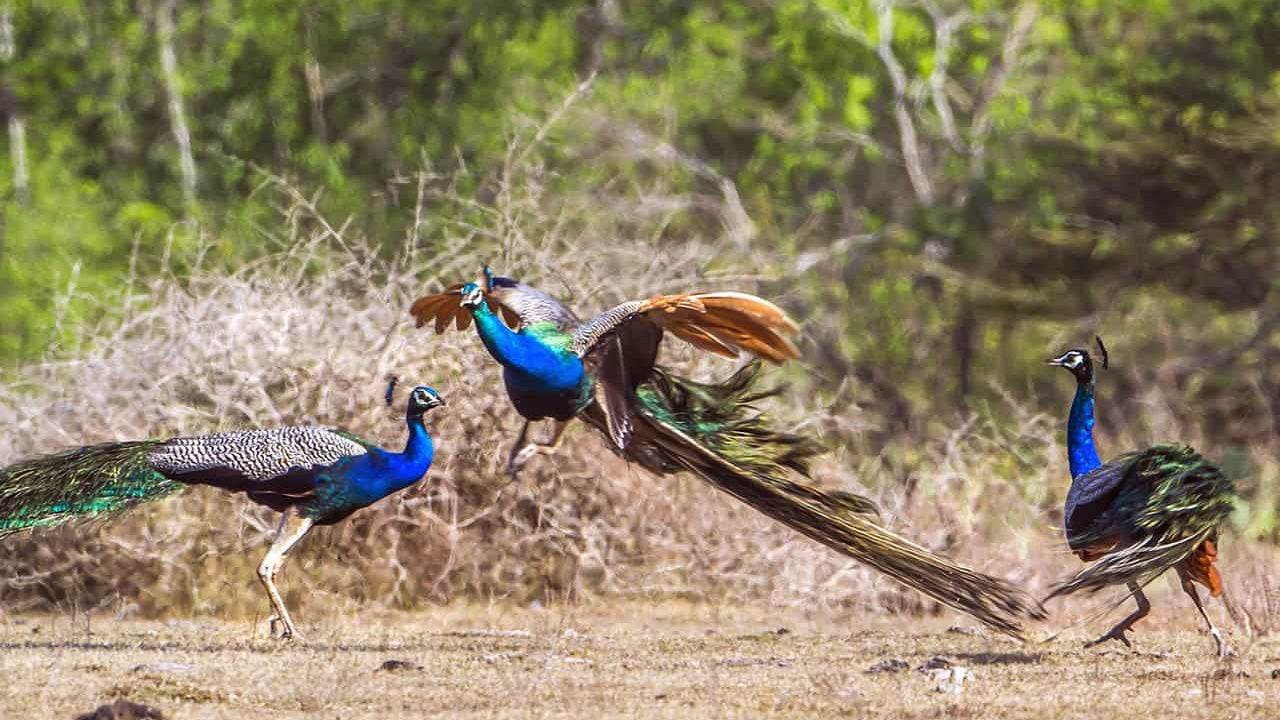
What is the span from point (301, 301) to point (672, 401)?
3.12m

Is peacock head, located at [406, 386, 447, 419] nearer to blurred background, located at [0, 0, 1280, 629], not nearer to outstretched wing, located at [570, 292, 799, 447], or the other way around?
outstretched wing, located at [570, 292, 799, 447]

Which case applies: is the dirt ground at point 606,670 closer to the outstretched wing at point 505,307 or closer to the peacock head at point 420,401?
the peacock head at point 420,401

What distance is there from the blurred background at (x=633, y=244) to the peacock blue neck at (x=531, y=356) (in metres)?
2.39

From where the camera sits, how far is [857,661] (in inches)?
352

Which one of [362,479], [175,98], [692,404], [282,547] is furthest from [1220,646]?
[175,98]

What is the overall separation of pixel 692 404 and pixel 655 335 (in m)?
0.56

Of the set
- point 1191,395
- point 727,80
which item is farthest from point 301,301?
point 727,80

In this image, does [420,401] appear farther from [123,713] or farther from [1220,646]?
[1220,646]

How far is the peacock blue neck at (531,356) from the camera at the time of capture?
8.82m

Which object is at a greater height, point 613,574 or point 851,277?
point 851,277

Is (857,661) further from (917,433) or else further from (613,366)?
(917,433)

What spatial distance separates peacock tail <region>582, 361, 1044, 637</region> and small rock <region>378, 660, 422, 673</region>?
5.18ft

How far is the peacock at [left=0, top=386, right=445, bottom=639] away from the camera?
8898mm

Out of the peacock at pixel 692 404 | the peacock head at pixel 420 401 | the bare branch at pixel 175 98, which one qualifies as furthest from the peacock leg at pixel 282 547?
the bare branch at pixel 175 98
